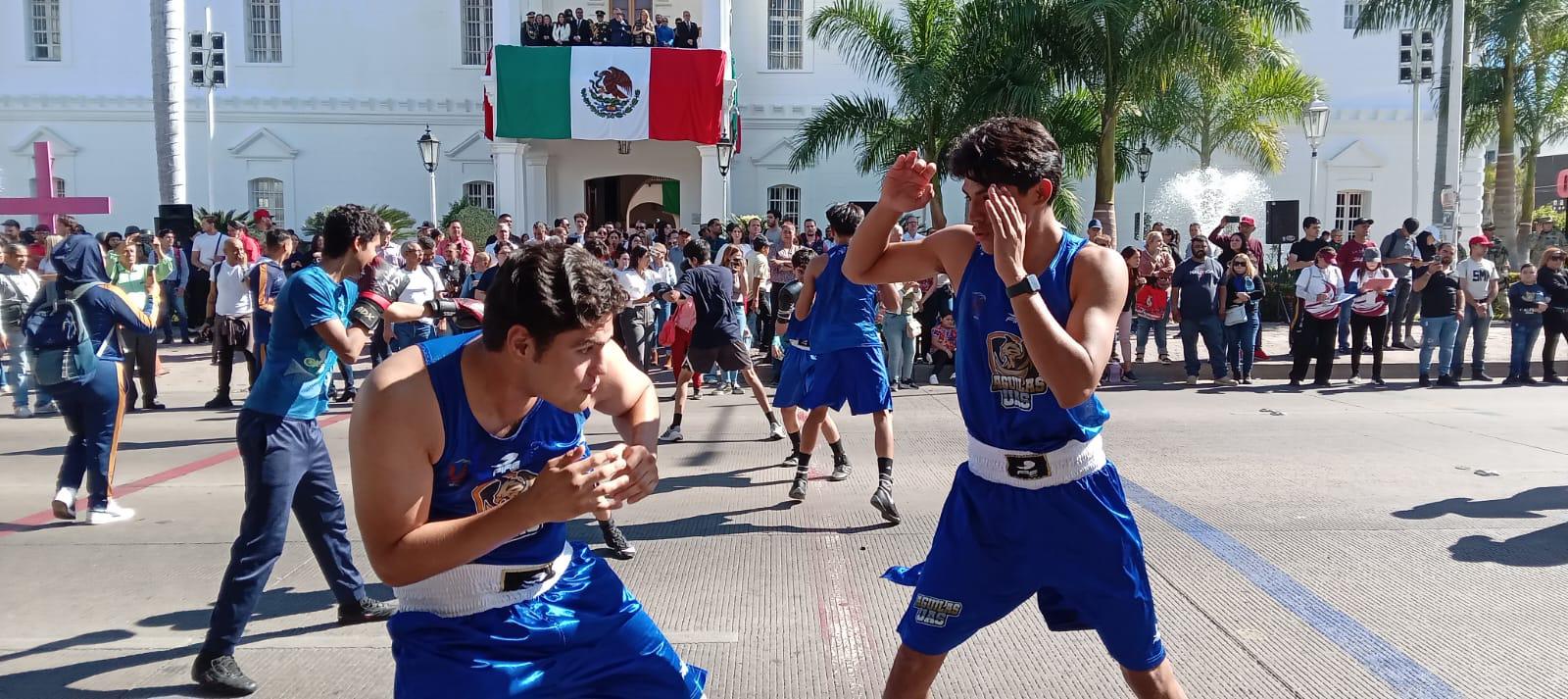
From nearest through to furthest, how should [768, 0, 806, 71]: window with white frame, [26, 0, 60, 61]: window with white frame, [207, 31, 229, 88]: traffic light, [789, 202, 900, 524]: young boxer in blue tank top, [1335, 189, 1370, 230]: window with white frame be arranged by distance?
[789, 202, 900, 524]: young boxer in blue tank top, [207, 31, 229, 88]: traffic light, [768, 0, 806, 71]: window with white frame, [26, 0, 60, 61]: window with white frame, [1335, 189, 1370, 230]: window with white frame

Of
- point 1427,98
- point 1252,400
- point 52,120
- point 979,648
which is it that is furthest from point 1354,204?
point 52,120

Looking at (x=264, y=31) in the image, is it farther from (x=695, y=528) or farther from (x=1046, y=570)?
(x=1046, y=570)

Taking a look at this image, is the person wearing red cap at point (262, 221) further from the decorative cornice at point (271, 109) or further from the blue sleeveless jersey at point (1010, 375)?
the blue sleeveless jersey at point (1010, 375)

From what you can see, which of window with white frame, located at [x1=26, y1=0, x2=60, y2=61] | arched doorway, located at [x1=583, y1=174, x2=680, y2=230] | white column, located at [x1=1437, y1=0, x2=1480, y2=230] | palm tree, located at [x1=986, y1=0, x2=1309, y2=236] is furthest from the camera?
arched doorway, located at [x1=583, y1=174, x2=680, y2=230]

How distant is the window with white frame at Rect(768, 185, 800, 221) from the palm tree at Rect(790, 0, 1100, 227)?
479 cm

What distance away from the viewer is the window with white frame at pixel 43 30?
2700cm

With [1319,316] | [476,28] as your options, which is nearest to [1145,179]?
[1319,316]

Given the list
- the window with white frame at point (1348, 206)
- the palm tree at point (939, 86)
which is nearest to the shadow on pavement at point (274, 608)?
the palm tree at point (939, 86)

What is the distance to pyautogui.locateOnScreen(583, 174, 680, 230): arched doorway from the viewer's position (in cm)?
2756

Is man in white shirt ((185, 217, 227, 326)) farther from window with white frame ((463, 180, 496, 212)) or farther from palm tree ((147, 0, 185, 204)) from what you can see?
window with white frame ((463, 180, 496, 212))

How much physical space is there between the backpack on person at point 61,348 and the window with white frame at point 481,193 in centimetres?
2068

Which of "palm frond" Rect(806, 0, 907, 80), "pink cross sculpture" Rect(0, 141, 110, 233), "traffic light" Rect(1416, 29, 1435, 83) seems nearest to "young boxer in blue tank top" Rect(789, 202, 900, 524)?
"pink cross sculpture" Rect(0, 141, 110, 233)

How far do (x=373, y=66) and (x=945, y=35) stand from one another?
14.5m

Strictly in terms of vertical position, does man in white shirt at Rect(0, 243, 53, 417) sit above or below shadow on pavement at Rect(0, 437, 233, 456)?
above
